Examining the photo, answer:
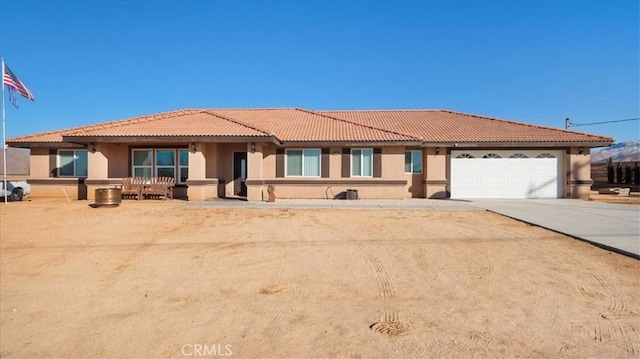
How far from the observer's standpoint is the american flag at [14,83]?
58.9 ft

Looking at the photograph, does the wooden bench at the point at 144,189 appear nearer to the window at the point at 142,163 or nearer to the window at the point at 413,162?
the window at the point at 142,163

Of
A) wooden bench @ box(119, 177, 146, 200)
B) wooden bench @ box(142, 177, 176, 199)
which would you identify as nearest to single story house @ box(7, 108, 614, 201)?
wooden bench @ box(142, 177, 176, 199)

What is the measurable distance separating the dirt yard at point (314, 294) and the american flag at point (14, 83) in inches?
463

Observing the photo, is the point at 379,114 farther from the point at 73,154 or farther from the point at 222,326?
the point at 222,326

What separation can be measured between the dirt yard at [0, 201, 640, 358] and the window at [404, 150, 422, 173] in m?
10.3

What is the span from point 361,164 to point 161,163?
10.5m

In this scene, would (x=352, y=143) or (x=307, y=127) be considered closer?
(x=352, y=143)

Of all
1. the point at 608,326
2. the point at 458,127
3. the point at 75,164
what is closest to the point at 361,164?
the point at 458,127

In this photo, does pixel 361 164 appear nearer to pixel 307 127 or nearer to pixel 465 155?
pixel 307 127

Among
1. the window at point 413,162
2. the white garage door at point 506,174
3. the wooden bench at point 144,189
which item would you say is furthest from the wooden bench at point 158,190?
the white garage door at point 506,174

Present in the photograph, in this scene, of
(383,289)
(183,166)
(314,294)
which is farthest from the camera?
(183,166)

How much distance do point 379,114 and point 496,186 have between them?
34.3ft

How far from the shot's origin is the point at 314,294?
5.54 meters

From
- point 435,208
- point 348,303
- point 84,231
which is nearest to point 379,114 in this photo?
point 435,208
